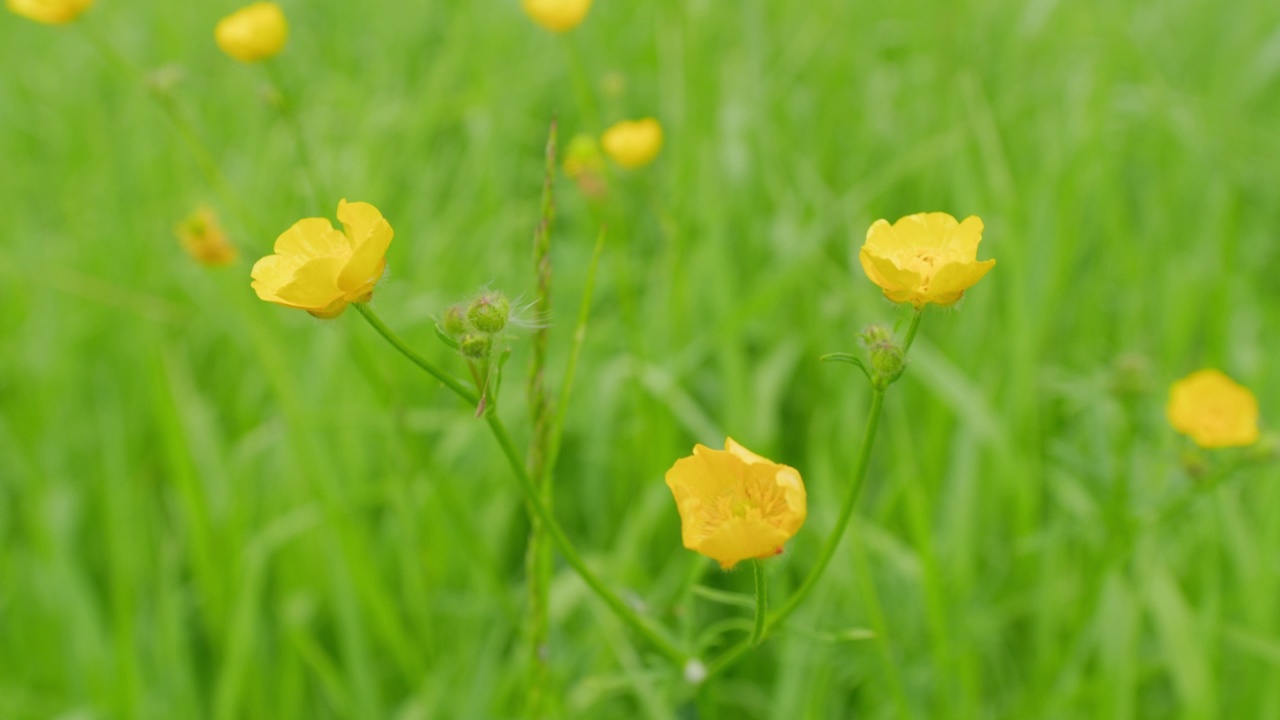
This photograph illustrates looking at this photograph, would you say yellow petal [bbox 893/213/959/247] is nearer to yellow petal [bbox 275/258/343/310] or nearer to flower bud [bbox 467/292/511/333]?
flower bud [bbox 467/292/511/333]

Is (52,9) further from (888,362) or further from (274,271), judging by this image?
(888,362)

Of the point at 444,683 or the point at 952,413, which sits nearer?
the point at 444,683

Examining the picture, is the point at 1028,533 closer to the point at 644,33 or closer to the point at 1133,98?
the point at 1133,98

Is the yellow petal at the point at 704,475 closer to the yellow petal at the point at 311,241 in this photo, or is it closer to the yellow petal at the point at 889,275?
the yellow petal at the point at 889,275

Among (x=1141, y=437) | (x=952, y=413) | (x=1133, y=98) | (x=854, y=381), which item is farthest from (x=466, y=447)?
(x=1133, y=98)

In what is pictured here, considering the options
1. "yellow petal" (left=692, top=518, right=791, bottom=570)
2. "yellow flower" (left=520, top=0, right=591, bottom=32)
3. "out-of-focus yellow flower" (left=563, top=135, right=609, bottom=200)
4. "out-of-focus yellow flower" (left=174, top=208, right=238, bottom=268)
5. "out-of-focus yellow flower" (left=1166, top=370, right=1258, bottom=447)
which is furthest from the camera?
"yellow flower" (left=520, top=0, right=591, bottom=32)

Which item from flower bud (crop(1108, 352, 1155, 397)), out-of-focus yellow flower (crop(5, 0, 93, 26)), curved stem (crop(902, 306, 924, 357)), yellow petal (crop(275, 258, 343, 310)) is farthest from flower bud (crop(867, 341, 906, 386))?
out-of-focus yellow flower (crop(5, 0, 93, 26))
